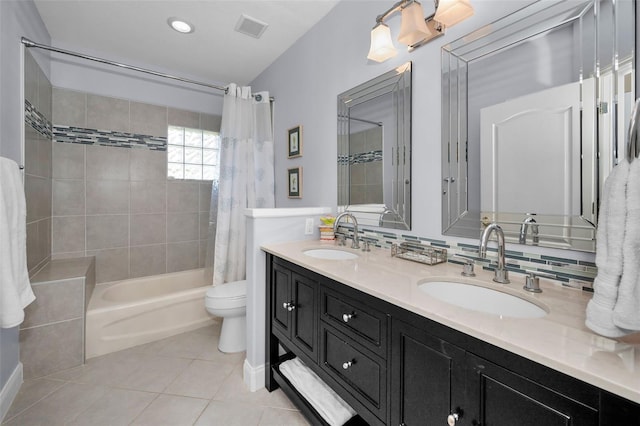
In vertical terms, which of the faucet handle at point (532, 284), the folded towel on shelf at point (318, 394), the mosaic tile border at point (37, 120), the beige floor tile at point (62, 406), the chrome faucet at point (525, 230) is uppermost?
the mosaic tile border at point (37, 120)

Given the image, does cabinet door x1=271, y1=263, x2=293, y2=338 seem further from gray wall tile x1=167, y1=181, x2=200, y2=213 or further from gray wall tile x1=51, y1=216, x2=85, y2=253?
gray wall tile x1=51, y1=216, x2=85, y2=253

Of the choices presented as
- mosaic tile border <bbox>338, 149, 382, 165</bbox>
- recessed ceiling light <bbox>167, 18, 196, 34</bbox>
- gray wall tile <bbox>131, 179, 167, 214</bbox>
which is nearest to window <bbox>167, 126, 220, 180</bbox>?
gray wall tile <bbox>131, 179, 167, 214</bbox>

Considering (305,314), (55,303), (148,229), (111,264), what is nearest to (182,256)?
(148,229)

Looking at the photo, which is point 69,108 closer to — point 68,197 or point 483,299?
point 68,197

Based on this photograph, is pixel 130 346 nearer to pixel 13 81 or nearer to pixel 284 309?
pixel 284 309

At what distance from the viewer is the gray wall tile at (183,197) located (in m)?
2.96

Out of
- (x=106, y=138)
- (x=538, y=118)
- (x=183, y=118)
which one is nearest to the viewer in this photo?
(x=538, y=118)

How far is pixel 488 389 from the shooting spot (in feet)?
2.20

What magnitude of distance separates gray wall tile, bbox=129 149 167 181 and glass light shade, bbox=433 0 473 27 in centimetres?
275

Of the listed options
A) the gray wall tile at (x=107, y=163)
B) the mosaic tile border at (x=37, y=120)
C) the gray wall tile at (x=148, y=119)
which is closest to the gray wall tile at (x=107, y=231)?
the gray wall tile at (x=107, y=163)

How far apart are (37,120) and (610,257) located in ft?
10.3

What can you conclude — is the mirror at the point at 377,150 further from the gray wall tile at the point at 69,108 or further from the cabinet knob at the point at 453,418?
the gray wall tile at the point at 69,108

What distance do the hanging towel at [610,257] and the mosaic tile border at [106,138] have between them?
10.8 ft

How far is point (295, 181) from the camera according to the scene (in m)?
2.41
